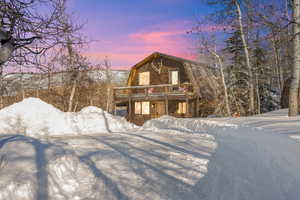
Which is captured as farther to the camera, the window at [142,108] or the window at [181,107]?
the window at [142,108]

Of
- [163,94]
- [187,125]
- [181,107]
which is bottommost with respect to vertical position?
[187,125]

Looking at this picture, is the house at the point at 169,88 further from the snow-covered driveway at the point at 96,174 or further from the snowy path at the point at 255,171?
the snow-covered driveway at the point at 96,174

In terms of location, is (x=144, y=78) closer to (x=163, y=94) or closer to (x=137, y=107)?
(x=137, y=107)

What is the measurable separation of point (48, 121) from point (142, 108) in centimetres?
1621

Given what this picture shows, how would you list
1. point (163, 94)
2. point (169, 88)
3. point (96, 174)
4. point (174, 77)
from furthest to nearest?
1. point (174, 77)
2. point (169, 88)
3. point (163, 94)
4. point (96, 174)

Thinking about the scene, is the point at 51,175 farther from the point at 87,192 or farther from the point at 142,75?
the point at 142,75

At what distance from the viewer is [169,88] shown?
21828 mm

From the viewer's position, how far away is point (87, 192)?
360 cm

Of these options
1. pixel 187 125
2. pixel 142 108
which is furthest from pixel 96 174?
pixel 142 108

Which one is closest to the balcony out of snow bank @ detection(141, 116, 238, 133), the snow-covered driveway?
snow bank @ detection(141, 116, 238, 133)

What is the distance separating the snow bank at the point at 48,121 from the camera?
11828 mm

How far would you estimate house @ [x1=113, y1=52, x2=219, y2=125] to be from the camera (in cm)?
2073

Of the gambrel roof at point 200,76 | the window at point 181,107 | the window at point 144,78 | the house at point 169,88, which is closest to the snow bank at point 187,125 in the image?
the house at point 169,88

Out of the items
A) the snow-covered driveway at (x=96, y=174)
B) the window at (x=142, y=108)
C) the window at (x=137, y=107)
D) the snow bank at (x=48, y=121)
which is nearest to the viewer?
the snow-covered driveway at (x=96, y=174)
